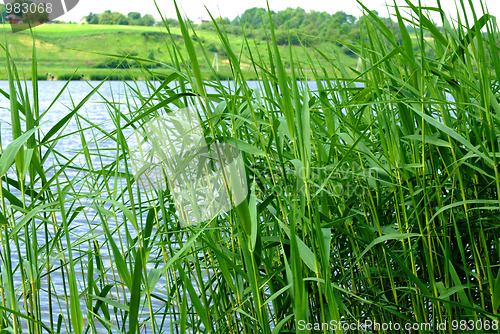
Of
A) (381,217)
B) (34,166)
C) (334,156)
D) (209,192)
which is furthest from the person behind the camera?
(334,156)

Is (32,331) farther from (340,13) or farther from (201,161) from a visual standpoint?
(340,13)

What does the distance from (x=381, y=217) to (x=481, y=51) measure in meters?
0.59

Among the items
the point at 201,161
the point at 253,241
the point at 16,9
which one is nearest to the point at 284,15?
the point at 201,161

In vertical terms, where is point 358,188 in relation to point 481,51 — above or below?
below

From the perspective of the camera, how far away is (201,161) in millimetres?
1239

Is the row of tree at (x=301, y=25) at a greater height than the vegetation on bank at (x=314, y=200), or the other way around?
the row of tree at (x=301, y=25)

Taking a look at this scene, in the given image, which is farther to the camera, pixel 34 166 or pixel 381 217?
pixel 381 217

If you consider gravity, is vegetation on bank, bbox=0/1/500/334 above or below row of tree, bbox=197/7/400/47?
below

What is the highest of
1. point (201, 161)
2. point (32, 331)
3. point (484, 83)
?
point (484, 83)

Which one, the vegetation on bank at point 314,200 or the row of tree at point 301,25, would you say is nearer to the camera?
the vegetation on bank at point 314,200

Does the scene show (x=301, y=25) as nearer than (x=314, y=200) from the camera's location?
No

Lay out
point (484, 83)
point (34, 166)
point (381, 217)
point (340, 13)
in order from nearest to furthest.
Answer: point (484, 83), point (34, 166), point (381, 217), point (340, 13)

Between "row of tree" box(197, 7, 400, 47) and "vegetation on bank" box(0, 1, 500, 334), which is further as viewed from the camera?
"row of tree" box(197, 7, 400, 47)

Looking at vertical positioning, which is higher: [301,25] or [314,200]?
[301,25]
